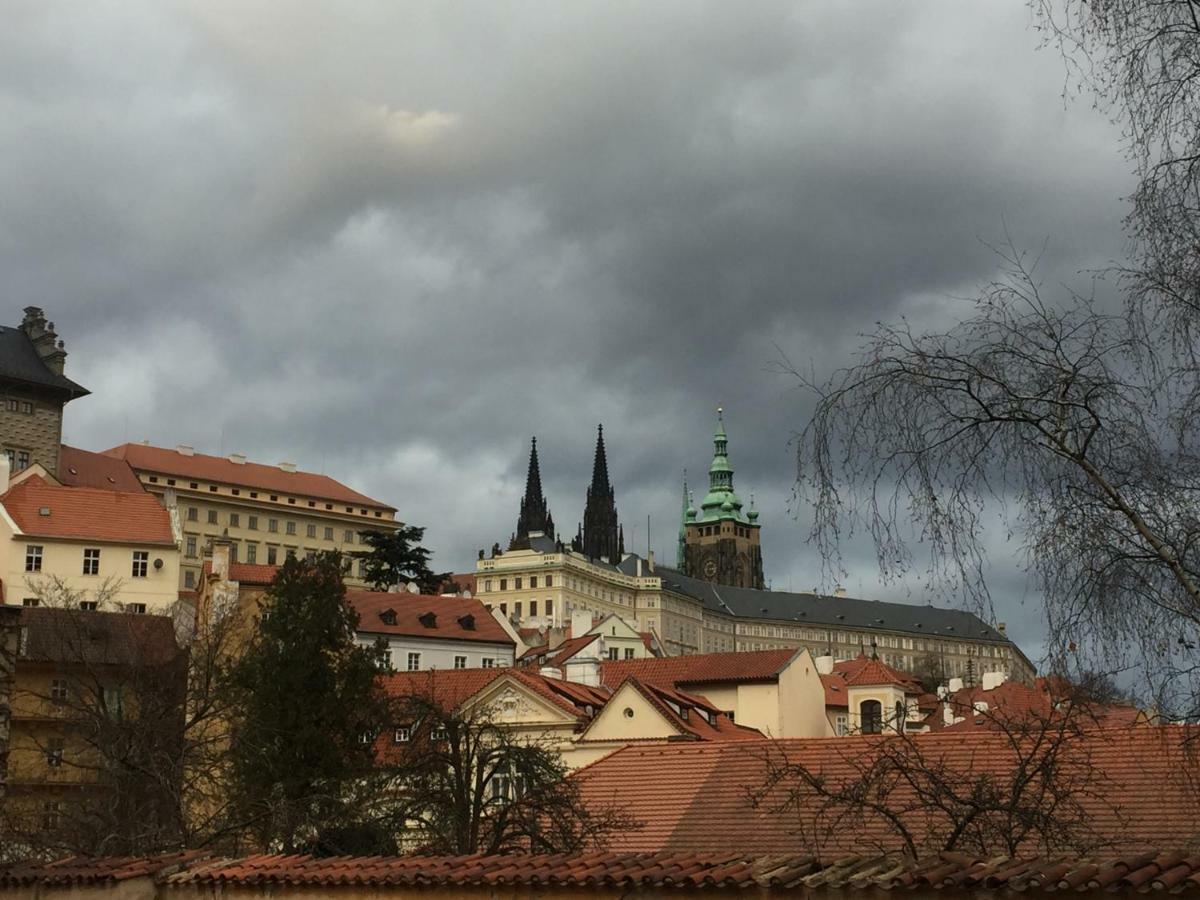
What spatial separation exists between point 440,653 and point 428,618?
188cm

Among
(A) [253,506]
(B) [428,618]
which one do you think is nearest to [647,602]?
(A) [253,506]

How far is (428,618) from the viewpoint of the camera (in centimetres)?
7325

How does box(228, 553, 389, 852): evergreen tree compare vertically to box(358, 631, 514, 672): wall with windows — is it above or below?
below

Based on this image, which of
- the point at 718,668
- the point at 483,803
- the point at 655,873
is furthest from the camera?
the point at 718,668

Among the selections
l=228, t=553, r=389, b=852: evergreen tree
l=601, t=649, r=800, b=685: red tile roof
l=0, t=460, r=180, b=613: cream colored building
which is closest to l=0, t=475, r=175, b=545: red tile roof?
l=0, t=460, r=180, b=613: cream colored building

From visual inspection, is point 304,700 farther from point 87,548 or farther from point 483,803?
point 87,548

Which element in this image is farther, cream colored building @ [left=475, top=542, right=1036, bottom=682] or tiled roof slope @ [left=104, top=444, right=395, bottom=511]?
cream colored building @ [left=475, top=542, right=1036, bottom=682]

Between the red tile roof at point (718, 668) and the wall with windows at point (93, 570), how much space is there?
26148 mm

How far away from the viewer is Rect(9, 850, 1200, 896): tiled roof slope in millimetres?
8617

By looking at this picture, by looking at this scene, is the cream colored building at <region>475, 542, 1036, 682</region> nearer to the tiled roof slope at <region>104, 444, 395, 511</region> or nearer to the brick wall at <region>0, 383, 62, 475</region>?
the tiled roof slope at <region>104, 444, 395, 511</region>

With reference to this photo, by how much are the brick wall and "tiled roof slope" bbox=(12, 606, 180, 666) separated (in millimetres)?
40513

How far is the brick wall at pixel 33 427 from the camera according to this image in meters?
95.8

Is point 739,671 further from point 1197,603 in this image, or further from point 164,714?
point 1197,603

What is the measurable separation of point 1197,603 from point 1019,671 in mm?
2362
